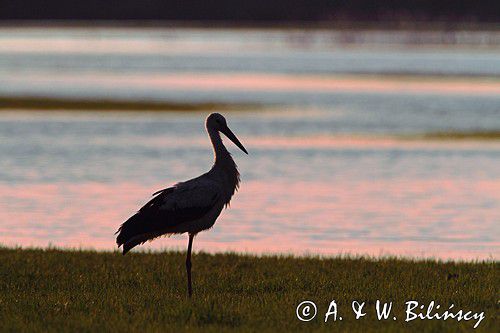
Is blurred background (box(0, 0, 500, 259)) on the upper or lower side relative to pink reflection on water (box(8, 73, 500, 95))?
lower

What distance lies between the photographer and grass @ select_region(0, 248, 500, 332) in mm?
13031

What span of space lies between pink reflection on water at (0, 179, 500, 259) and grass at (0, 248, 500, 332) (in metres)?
2.86

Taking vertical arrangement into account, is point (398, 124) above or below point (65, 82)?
below

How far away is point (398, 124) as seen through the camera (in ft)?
159

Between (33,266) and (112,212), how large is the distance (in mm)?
7901

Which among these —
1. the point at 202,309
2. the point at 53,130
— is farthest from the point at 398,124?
the point at 202,309

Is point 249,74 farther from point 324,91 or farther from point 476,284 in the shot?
point 476,284

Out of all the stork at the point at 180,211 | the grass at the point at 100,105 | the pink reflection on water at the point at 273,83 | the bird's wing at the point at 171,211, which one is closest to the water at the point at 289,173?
the grass at the point at 100,105

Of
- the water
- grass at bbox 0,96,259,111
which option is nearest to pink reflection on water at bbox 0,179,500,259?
the water

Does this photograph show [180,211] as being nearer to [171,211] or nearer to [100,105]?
[171,211]

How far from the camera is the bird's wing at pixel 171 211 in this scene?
48.1 feet

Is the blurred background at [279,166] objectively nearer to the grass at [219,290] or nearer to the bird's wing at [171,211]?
the grass at [219,290]

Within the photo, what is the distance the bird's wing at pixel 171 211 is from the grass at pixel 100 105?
41354 millimetres

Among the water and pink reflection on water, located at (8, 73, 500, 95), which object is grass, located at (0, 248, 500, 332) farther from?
pink reflection on water, located at (8, 73, 500, 95)
